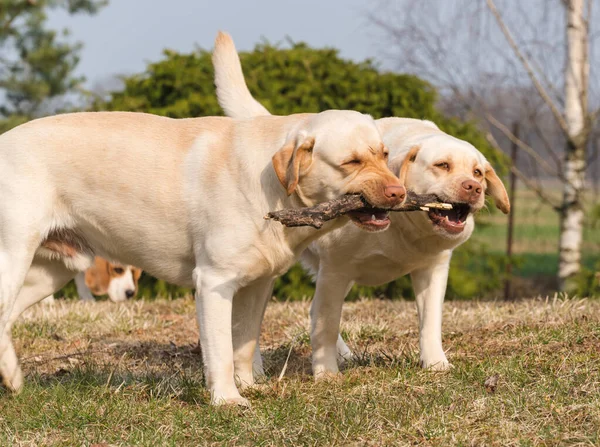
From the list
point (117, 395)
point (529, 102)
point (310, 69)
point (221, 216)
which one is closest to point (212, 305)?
point (221, 216)

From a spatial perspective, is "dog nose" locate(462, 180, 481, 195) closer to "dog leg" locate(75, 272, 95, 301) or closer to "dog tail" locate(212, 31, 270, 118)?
"dog tail" locate(212, 31, 270, 118)

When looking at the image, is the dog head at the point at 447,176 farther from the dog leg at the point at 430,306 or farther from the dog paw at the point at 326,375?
the dog paw at the point at 326,375

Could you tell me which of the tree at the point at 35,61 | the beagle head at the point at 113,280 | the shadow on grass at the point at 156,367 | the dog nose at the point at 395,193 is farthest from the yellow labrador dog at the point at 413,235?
the tree at the point at 35,61

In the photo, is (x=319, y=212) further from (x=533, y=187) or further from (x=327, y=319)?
(x=533, y=187)

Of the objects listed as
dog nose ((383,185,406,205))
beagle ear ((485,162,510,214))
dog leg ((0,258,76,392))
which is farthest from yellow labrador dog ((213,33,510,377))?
dog leg ((0,258,76,392))

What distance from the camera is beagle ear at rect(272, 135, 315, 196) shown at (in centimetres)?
356

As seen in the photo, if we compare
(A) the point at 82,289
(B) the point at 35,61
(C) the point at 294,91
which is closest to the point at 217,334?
(C) the point at 294,91

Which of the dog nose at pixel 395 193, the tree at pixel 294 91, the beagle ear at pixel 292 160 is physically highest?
the beagle ear at pixel 292 160

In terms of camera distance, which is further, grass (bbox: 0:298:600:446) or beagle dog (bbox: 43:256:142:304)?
beagle dog (bbox: 43:256:142:304)

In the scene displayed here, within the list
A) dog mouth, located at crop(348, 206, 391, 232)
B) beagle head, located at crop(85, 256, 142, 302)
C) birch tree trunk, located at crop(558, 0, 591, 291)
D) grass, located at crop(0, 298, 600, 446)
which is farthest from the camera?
birch tree trunk, located at crop(558, 0, 591, 291)

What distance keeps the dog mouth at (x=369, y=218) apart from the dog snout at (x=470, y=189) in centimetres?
47

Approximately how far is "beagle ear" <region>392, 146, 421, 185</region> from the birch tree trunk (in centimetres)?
498

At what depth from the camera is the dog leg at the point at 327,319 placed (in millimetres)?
4414

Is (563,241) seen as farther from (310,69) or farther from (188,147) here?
(188,147)
